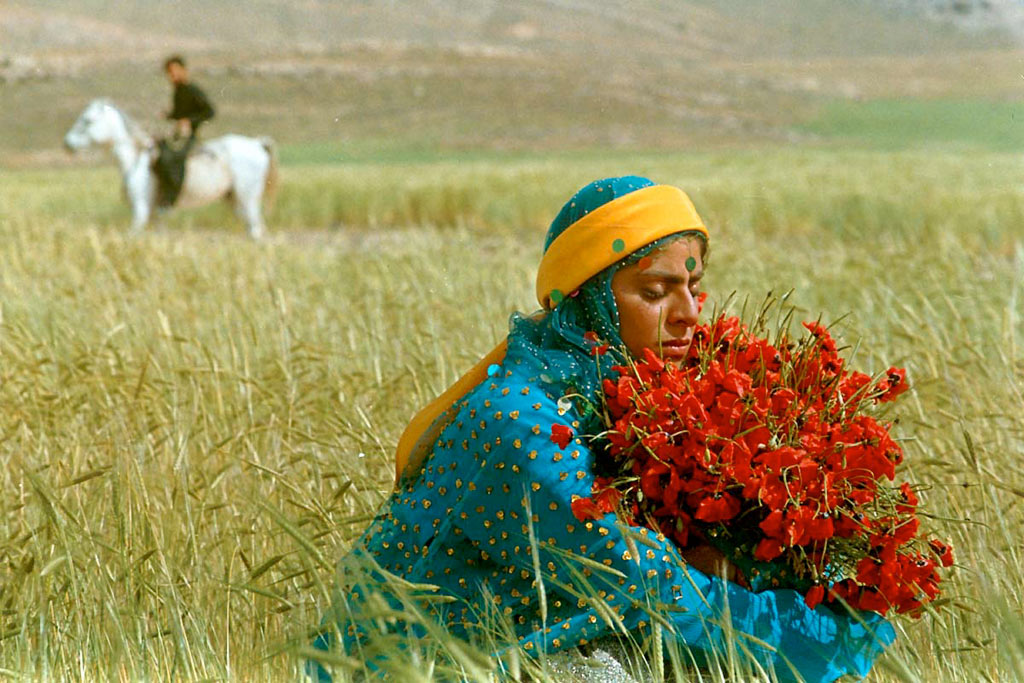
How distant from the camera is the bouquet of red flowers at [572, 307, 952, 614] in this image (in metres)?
1.73

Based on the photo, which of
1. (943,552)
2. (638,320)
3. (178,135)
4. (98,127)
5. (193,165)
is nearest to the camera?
(943,552)

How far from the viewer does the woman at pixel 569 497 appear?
1779 millimetres

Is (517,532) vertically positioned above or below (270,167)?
above

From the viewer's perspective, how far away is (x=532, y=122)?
37.4m

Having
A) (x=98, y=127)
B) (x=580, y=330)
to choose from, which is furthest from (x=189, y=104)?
(x=580, y=330)

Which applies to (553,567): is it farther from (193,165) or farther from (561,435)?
(193,165)

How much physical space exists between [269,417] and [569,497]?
166 centimetres

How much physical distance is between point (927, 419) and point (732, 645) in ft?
5.82

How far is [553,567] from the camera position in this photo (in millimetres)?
1827

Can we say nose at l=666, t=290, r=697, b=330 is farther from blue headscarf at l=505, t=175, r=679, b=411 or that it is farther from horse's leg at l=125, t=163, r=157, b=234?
horse's leg at l=125, t=163, r=157, b=234

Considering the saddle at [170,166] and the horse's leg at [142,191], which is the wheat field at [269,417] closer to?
the horse's leg at [142,191]

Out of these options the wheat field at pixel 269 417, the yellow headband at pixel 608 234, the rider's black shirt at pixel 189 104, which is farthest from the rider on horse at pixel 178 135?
the yellow headband at pixel 608 234

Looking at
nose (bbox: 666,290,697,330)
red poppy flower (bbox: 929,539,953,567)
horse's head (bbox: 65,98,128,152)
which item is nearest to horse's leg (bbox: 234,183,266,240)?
horse's head (bbox: 65,98,128,152)

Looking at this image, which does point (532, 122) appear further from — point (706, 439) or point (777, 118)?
point (706, 439)
